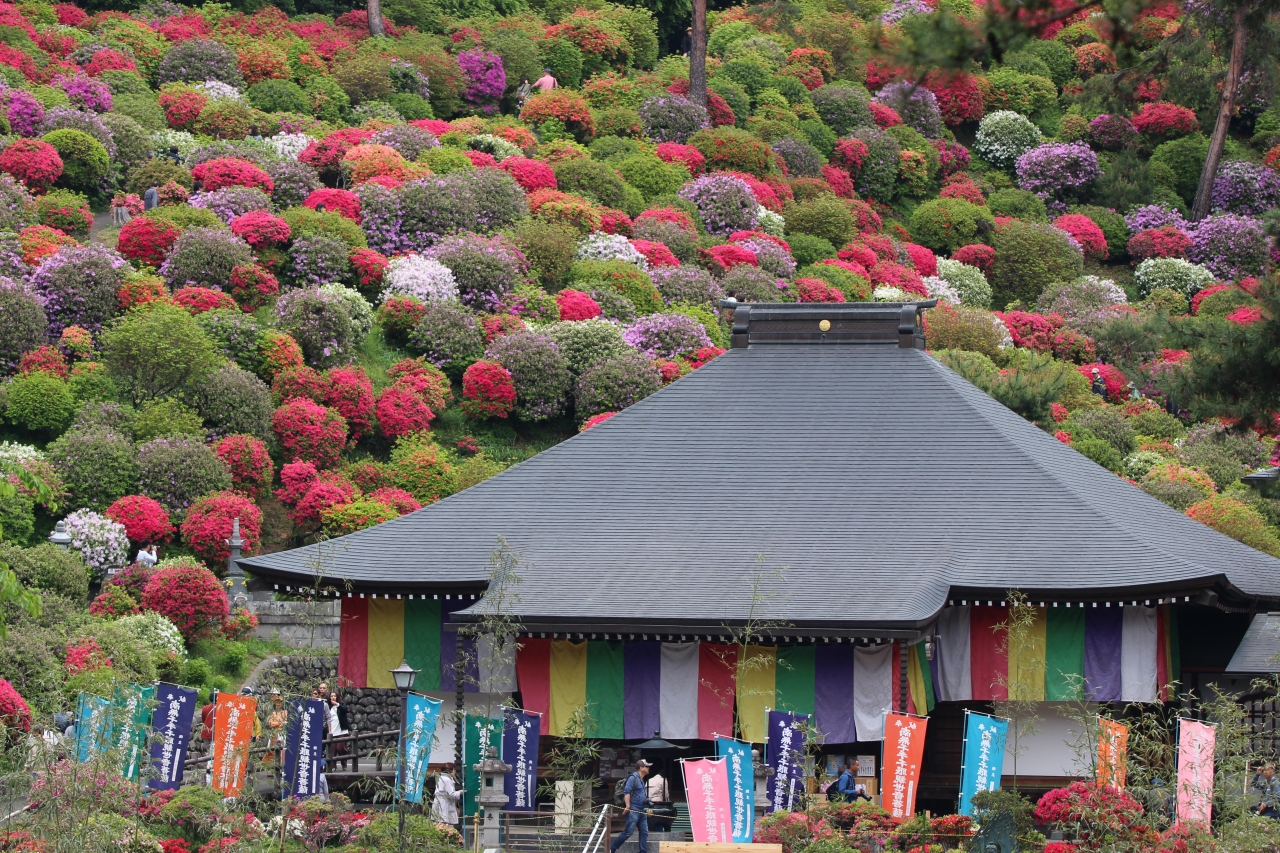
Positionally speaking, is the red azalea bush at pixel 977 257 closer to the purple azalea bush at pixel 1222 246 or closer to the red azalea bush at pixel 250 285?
the purple azalea bush at pixel 1222 246

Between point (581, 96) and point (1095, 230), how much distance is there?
57.0ft

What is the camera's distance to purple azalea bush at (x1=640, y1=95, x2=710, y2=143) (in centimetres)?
4916

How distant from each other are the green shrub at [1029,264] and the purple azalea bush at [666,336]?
1542 centimetres

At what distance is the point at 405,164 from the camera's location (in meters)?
40.6

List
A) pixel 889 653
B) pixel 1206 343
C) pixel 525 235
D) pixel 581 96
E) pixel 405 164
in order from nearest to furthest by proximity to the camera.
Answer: pixel 1206 343 < pixel 889 653 < pixel 525 235 < pixel 405 164 < pixel 581 96

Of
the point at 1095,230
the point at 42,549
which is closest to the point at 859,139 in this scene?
the point at 1095,230

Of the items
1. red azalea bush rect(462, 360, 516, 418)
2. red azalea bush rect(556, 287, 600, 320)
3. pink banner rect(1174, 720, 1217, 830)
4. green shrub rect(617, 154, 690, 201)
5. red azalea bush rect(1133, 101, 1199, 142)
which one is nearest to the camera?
pink banner rect(1174, 720, 1217, 830)

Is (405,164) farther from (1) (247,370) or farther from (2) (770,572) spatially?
(2) (770,572)

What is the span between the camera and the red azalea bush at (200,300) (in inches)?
1248

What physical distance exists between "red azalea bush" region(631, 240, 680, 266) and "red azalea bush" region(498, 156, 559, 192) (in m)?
4.29

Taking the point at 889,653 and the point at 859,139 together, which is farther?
the point at 859,139

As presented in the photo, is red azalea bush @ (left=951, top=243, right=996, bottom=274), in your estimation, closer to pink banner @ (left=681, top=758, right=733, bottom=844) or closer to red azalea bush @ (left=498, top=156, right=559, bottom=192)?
red azalea bush @ (left=498, top=156, right=559, bottom=192)

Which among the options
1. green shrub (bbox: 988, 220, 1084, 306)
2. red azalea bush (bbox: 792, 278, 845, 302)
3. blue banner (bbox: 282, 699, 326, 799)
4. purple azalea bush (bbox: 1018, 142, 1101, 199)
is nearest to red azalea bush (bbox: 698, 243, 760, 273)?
red azalea bush (bbox: 792, 278, 845, 302)

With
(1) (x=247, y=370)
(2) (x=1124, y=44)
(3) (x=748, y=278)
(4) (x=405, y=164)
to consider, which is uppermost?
(4) (x=405, y=164)
